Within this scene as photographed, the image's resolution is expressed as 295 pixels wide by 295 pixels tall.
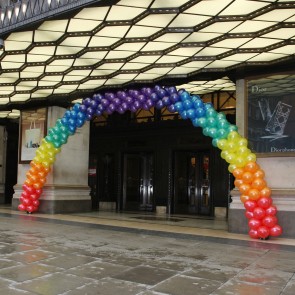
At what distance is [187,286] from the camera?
Answer: 167 inches

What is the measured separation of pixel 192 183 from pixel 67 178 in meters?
4.60

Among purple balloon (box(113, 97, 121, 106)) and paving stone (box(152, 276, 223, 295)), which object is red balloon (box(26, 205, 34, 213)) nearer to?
purple balloon (box(113, 97, 121, 106))

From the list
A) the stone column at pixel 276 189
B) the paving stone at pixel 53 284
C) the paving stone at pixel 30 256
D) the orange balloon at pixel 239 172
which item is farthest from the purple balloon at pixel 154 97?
the paving stone at pixel 53 284

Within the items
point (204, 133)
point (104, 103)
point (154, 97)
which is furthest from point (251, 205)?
point (104, 103)

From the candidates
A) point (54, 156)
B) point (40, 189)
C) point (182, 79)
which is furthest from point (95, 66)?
point (40, 189)

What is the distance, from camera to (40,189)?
40.8 ft

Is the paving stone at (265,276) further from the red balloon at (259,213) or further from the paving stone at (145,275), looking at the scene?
the red balloon at (259,213)

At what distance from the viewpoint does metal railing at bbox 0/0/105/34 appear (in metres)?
6.02

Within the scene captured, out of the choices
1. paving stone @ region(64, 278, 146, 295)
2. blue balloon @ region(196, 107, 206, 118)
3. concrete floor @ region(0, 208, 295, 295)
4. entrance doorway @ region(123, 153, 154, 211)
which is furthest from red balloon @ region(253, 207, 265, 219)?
entrance doorway @ region(123, 153, 154, 211)

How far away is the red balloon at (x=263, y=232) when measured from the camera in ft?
25.4

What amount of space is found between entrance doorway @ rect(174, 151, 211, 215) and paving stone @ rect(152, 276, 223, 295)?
922 centimetres

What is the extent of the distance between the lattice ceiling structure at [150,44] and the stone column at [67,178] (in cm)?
255

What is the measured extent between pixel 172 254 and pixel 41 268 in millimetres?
2132

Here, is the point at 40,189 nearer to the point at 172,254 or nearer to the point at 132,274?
the point at 172,254
